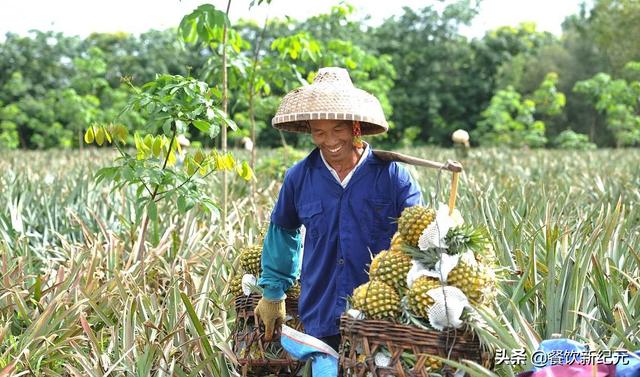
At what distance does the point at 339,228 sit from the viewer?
257 cm

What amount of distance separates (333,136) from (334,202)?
0.20 meters

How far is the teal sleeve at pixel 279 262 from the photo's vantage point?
2.67m

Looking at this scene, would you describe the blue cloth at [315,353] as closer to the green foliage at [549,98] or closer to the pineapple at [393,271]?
the pineapple at [393,271]

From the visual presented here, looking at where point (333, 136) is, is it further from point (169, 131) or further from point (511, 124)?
point (511, 124)

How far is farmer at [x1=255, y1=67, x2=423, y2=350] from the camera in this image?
8.36ft

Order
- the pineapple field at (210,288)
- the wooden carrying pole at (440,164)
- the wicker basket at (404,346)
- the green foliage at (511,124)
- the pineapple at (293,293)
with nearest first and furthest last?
the wicker basket at (404,346), the wooden carrying pole at (440,164), the pineapple field at (210,288), the pineapple at (293,293), the green foliage at (511,124)

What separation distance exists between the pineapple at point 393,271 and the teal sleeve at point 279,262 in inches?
22.8

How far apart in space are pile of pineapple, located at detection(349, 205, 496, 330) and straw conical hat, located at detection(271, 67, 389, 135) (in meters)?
0.47

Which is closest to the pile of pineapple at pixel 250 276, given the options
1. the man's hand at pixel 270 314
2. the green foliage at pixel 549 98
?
the man's hand at pixel 270 314

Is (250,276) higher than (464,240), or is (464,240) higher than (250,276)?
(464,240)

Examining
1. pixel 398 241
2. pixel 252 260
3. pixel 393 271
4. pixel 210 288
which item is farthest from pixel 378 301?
pixel 210 288

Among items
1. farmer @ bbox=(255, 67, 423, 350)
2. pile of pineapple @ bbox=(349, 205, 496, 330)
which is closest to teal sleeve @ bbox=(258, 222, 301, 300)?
farmer @ bbox=(255, 67, 423, 350)

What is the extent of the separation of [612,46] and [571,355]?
99.4 ft

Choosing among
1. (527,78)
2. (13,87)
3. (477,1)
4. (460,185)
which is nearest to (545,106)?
(527,78)
